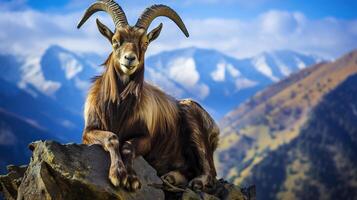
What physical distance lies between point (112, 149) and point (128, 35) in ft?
9.86

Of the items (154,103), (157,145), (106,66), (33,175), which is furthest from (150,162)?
(33,175)

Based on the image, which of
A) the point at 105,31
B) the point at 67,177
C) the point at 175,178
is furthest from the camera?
the point at 175,178

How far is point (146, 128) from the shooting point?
16297 mm

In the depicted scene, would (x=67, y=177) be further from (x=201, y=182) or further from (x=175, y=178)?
(x=201, y=182)

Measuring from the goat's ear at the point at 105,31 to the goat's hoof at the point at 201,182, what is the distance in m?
4.49

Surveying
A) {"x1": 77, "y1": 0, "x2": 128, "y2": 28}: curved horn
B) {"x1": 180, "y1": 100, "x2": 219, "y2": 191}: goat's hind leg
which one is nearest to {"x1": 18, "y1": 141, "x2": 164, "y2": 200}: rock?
{"x1": 180, "y1": 100, "x2": 219, "y2": 191}: goat's hind leg

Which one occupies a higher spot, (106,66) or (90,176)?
(106,66)

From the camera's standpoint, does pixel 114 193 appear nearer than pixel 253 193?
Yes

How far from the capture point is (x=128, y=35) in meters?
15.5

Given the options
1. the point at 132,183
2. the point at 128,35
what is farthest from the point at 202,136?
the point at 132,183

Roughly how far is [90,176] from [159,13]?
5677 millimetres

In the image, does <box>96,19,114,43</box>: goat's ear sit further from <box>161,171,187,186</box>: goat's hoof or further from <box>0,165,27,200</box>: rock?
<box>0,165,27,200</box>: rock

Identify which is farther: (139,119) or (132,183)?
(139,119)

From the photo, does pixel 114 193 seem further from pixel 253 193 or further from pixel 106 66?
pixel 253 193
